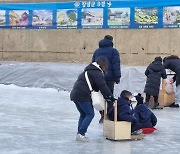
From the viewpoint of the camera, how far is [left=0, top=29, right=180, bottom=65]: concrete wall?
61.7 feet

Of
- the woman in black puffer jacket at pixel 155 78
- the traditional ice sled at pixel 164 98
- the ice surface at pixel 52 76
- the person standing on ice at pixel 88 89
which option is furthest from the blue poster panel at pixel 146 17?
the person standing on ice at pixel 88 89

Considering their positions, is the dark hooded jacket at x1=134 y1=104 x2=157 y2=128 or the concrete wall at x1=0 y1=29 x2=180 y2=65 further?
the concrete wall at x1=0 y1=29 x2=180 y2=65

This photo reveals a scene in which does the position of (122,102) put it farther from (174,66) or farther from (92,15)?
(92,15)

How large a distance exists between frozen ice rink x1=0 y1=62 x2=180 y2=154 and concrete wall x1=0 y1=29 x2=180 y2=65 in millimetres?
2912

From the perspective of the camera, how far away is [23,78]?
17.1 m

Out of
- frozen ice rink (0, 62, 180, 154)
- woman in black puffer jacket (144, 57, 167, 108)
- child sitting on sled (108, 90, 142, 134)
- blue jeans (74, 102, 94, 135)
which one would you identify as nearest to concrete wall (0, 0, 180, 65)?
frozen ice rink (0, 62, 180, 154)

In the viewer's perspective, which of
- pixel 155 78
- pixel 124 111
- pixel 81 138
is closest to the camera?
pixel 81 138

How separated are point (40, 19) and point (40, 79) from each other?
198 inches

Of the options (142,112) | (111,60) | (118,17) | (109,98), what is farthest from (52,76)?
(109,98)

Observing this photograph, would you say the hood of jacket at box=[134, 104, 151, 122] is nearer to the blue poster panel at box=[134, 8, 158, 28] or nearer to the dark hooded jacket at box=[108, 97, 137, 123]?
the dark hooded jacket at box=[108, 97, 137, 123]

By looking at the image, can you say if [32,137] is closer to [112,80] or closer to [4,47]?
[112,80]

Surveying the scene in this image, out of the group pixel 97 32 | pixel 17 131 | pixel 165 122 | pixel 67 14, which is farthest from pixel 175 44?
pixel 17 131

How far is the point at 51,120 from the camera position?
10461 millimetres

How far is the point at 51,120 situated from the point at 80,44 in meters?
9.92
